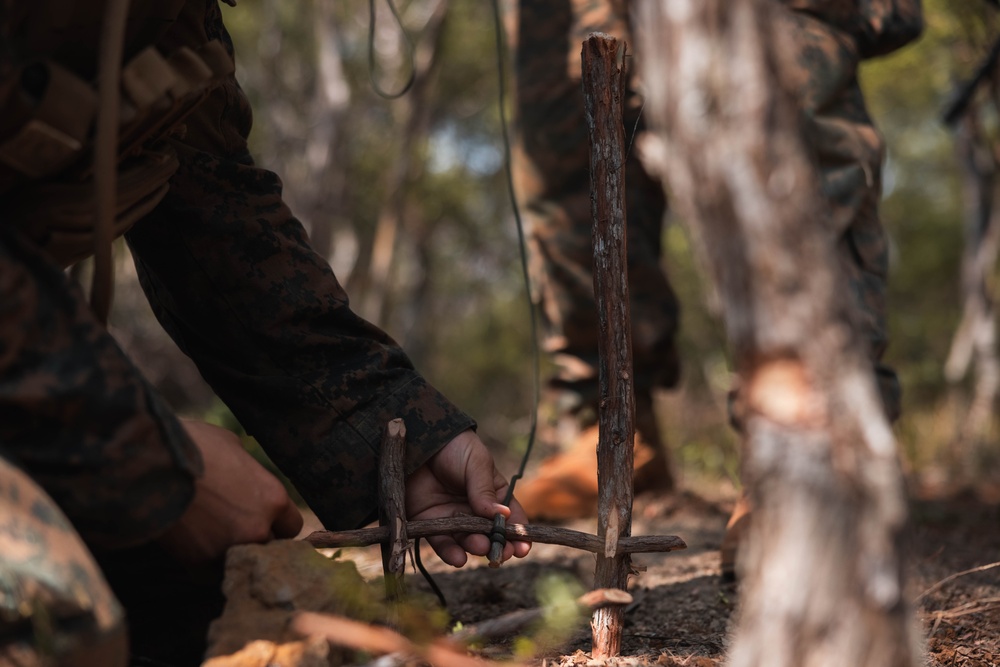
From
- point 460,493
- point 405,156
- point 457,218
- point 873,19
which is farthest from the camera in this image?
point 457,218

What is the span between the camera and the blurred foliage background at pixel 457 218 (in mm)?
7688

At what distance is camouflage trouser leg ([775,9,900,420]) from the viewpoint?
7.29 ft

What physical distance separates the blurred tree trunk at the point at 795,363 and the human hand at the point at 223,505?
88 centimetres

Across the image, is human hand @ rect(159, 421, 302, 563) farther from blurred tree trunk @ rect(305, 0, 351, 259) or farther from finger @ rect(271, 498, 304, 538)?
blurred tree trunk @ rect(305, 0, 351, 259)

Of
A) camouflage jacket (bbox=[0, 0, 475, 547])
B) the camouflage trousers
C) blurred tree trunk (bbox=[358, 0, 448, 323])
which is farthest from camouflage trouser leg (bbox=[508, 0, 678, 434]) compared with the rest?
blurred tree trunk (bbox=[358, 0, 448, 323])

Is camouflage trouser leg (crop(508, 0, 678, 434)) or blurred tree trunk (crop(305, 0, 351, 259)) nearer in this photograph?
camouflage trouser leg (crop(508, 0, 678, 434))

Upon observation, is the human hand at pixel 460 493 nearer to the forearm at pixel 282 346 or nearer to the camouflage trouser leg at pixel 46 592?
the forearm at pixel 282 346

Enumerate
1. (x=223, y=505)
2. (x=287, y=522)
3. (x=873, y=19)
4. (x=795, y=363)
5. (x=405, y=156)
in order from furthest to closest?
1. (x=405, y=156)
2. (x=873, y=19)
3. (x=287, y=522)
4. (x=223, y=505)
5. (x=795, y=363)

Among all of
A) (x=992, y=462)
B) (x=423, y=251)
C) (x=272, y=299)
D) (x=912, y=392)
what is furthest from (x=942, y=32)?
(x=423, y=251)

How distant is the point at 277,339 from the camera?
5.83 feet

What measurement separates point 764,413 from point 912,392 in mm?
7153

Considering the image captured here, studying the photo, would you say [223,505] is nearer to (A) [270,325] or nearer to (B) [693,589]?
(A) [270,325]

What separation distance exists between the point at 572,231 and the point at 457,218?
1296 cm

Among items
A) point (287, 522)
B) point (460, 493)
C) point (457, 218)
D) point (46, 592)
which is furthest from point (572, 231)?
point (457, 218)
